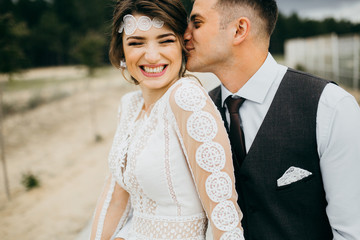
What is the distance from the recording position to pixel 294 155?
5.22 feet

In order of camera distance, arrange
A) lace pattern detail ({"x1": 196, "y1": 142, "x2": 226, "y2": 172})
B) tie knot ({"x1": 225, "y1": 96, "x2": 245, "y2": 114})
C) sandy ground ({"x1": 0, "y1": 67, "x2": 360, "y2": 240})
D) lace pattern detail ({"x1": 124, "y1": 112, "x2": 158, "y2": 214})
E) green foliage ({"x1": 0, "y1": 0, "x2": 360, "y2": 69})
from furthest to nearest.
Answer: green foliage ({"x1": 0, "y1": 0, "x2": 360, "y2": 69}) < sandy ground ({"x1": 0, "y1": 67, "x2": 360, "y2": 240}) < tie knot ({"x1": 225, "y1": 96, "x2": 245, "y2": 114}) < lace pattern detail ({"x1": 124, "y1": 112, "x2": 158, "y2": 214}) < lace pattern detail ({"x1": 196, "y1": 142, "x2": 226, "y2": 172})

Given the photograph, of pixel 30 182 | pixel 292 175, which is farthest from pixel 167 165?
pixel 30 182

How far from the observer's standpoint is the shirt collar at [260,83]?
175cm

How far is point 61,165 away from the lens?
1005 cm

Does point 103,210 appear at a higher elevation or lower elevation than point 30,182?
higher

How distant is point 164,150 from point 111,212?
0.72m

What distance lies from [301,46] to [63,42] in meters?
38.7

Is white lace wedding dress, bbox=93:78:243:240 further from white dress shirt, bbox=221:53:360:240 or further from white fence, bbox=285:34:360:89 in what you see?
white fence, bbox=285:34:360:89

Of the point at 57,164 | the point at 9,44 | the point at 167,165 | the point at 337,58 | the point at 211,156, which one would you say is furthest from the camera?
the point at 337,58

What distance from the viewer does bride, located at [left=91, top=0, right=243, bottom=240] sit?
1453 mm

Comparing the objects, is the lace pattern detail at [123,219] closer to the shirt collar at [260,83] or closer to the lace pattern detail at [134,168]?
the lace pattern detail at [134,168]

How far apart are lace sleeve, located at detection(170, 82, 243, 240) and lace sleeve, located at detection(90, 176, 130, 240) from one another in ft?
2.50

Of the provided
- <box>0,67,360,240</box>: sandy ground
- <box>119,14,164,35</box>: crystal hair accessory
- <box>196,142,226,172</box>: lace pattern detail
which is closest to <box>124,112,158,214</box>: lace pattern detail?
<box>196,142,226,172</box>: lace pattern detail

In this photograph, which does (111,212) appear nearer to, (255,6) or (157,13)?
(157,13)
